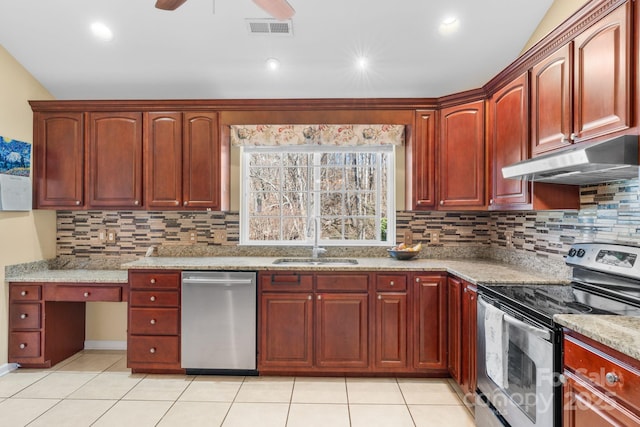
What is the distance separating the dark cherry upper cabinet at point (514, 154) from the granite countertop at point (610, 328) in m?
0.99

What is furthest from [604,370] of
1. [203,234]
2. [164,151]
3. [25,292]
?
[25,292]

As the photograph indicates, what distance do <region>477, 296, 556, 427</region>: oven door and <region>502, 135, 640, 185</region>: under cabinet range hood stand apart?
77 cm

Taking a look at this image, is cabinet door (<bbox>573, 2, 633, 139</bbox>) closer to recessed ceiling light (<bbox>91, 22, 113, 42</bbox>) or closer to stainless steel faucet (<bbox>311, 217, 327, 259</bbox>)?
stainless steel faucet (<bbox>311, 217, 327, 259</bbox>)

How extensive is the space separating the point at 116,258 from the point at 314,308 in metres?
2.09

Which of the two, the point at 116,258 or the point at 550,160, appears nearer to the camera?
the point at 550,160

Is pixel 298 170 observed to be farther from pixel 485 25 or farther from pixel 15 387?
pixel 15 387

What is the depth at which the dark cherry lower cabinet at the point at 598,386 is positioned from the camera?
1.16 meters

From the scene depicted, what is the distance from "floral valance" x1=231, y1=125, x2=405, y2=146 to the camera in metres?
3.25

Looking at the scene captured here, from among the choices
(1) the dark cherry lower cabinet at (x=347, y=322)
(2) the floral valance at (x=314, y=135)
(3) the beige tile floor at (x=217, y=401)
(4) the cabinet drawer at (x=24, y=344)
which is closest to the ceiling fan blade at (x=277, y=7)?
(2) the floral valance at (x=314, y=135)

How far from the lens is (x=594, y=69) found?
1.80 m

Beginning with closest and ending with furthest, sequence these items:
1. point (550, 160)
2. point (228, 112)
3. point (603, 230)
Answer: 1. point (550, 160)
2. point (603, 230)
3. point (228, 112)

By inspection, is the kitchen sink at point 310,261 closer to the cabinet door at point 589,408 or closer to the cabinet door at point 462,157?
the cabinet door at point 462,157

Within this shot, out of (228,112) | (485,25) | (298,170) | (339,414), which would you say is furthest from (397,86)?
(339,414)

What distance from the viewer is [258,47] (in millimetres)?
2910
